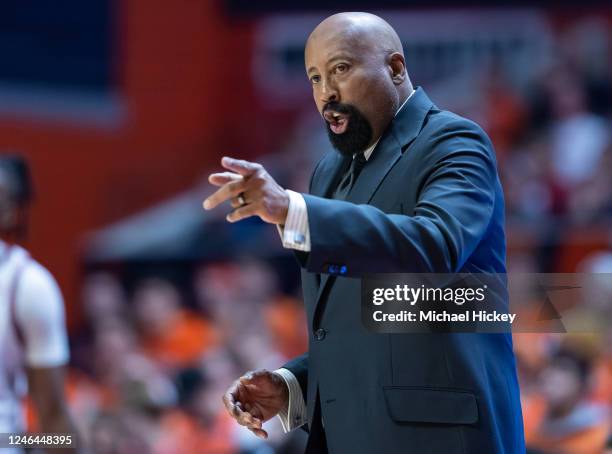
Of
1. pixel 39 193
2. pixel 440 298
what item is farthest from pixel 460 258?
pixel 39 193

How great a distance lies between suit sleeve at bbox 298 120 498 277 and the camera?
230 cm

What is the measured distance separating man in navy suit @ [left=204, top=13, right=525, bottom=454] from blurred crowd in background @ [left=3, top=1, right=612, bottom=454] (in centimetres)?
266

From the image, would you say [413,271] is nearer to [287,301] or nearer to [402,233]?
[402,233]

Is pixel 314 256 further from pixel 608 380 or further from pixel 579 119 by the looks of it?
pixel 579 119

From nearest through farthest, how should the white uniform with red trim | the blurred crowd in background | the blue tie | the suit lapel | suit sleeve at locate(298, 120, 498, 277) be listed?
suit sleeve at locate(298, 120, 498, 277), the blue tie, the suit lapel, the white uniform with red trim, the blurred crowd in background

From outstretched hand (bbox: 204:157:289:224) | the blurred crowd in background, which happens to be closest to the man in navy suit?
outstretched hand (bbox: 204:157:289:224)

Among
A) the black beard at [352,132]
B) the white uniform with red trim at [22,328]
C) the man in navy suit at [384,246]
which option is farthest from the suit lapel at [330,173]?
the white uniform with red trim at [22,328]

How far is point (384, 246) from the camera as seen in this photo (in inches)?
90.6

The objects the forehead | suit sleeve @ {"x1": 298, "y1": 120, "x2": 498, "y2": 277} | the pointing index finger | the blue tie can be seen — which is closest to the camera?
the pointing index finger

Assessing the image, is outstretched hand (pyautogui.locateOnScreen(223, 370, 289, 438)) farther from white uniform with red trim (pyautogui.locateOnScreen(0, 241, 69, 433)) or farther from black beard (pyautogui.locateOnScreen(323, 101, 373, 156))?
white uniform with red trim (pyautogui.locateOnScreen(0, 241, 69, 433))

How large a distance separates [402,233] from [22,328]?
79.8 inches

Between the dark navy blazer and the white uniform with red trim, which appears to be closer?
the dark navy blazer

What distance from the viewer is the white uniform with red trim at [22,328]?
388 cm

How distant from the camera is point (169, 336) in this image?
340 inches
